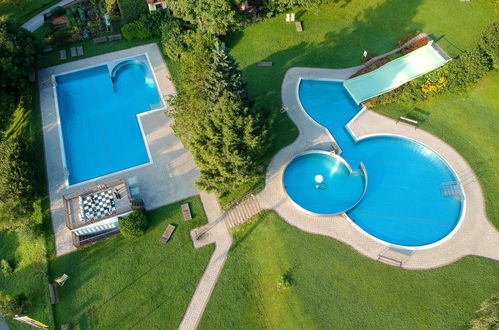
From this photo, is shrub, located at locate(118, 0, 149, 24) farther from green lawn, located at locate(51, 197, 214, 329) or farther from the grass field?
green lawn, located at locate(51, 197, 214, 329)

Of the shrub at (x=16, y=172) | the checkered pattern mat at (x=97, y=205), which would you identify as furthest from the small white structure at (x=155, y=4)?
the checkered pattern mat at (x=97, y=205)

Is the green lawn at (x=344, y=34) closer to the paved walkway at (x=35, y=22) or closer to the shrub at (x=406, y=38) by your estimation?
the shrub at (x=406, y=38)

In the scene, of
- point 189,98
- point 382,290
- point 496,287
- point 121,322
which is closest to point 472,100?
point 496,287

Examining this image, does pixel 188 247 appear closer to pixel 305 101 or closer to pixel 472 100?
pixel 305 101

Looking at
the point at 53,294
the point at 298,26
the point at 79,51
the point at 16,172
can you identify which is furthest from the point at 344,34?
the point at 53,294

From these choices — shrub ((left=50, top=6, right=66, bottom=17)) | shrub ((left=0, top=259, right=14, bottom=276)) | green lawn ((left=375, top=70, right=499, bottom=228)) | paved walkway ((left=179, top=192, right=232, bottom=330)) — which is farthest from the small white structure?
shrub ((left=0, top=259, right=14, bottom=276))
